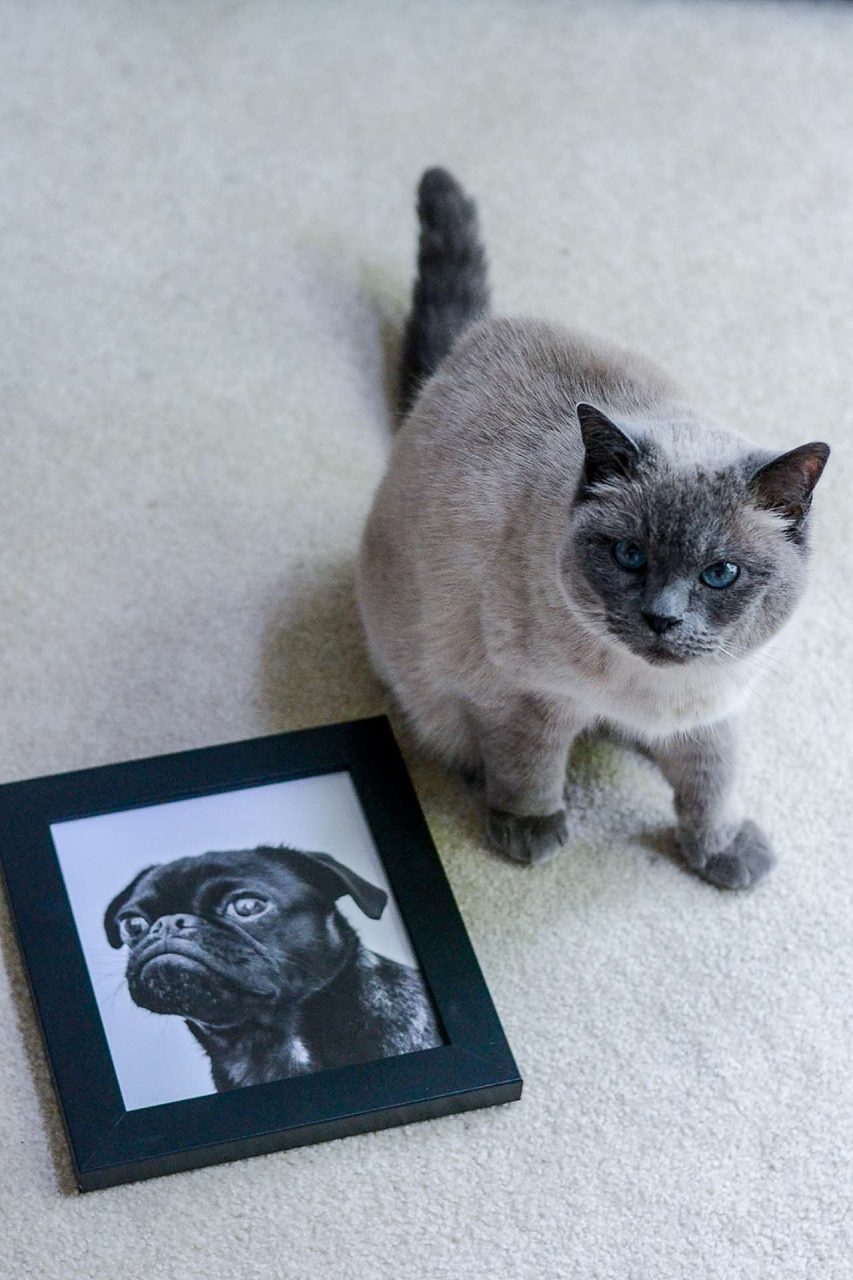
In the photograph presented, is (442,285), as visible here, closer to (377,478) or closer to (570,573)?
(377,478)

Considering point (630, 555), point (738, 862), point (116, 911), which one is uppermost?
point (630, 555)

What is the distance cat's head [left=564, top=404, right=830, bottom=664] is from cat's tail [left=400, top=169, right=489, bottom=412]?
57 centimetres

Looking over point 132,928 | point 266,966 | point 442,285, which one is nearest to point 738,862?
point 266,966

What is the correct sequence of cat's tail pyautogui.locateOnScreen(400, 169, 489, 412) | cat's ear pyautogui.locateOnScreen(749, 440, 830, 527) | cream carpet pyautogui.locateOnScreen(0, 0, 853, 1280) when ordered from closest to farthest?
cat's ear pyautogui.locateOnScreen(749, 440, 830, 527) → cream carpet pyautogui.locateOnScreen(0, 0, 853, 1280) → cat's tail pyautogui.locateOnScreen(400, 169, 489, 412)

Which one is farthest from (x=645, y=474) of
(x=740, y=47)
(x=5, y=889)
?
(x=740, y=47)

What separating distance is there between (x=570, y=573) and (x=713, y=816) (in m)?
0.36

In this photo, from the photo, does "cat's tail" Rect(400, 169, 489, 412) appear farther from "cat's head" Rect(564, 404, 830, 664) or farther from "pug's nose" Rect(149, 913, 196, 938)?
"pug's nose" Rect(149, 913, 196, 938)

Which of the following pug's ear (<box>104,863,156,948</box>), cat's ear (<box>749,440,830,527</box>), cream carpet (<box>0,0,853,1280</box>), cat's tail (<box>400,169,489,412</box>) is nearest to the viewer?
cat's ear (<box>749,440,830,527</box>)

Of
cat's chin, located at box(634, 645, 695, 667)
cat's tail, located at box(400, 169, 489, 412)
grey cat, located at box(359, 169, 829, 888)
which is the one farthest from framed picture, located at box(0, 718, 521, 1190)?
cat's tail, located at box(400, 169, 489, 412)

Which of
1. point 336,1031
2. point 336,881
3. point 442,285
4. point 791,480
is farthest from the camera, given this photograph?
point 442,285

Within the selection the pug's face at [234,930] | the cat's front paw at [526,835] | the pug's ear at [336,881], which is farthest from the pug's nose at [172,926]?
the cat's front paw at [526,835]

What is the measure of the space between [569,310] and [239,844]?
93 cm

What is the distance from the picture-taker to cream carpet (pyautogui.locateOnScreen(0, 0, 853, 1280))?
1.32 m

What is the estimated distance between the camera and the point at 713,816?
151 centimetres
